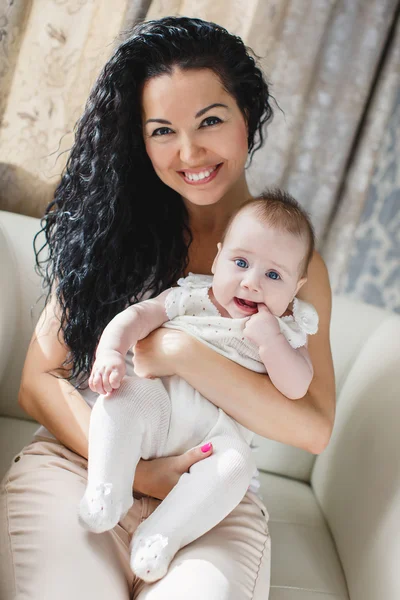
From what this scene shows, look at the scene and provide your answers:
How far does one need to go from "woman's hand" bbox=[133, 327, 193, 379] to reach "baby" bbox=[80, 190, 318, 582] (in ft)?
0.10

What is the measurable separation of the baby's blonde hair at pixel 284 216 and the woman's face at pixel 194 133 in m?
0.17

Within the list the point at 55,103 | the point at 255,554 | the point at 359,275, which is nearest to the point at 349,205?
the point at 359,275

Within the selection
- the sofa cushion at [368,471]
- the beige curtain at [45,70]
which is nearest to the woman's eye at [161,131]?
the beige curtain at [45,70]

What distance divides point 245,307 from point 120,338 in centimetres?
27

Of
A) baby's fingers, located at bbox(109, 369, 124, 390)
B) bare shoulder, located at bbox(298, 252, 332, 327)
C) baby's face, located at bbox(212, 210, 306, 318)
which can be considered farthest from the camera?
bare shoulder, located at bbox(298, 252, 332, 327)

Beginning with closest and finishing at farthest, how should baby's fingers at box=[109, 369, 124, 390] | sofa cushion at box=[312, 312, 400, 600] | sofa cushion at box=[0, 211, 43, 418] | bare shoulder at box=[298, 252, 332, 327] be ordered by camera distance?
baby's fingers at box=[109, 369, 124, 390] → sofa cushion at box=[312, 312, 400, 600] → bare shoulder at box=[298, 252, 332, 327] → sofa cushion at box=[0, 211, 43, 418]

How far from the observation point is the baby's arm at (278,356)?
1.34 m

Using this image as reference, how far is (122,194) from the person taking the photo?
1.66 m

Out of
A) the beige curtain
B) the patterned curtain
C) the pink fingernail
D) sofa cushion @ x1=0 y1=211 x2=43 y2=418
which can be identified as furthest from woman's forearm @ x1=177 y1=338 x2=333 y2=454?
the beige curtain

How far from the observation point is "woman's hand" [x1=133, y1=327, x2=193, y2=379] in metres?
1.40

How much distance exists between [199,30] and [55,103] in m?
0.86

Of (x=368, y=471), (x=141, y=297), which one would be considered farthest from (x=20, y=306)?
(x=368, y=471)

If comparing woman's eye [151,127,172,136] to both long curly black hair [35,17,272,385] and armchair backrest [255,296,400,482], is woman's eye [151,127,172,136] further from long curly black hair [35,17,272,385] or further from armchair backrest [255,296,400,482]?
armchair backrest [255,296,400,482]

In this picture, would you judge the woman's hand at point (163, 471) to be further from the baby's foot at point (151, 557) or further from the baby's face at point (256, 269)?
the baby's face at point (256, 269)
